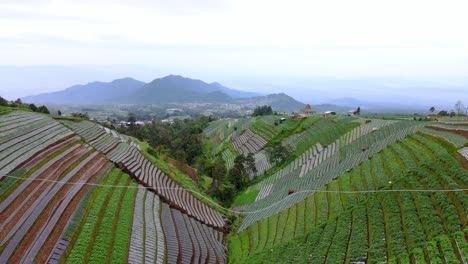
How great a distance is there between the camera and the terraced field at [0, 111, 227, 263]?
14609mm

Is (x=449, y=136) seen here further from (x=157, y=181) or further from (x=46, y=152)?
(x=46, y=152)

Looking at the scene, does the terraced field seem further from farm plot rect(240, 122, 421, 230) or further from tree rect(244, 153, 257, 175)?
tree rect(244, 153, 257, 175)

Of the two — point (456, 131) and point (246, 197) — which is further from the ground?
point (456, 131)

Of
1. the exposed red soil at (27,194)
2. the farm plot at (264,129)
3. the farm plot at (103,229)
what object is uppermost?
the farm plot at (264,129)

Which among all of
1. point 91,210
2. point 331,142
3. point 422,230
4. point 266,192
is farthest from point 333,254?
point 331,142

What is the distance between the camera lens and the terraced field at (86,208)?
14609 millimetres

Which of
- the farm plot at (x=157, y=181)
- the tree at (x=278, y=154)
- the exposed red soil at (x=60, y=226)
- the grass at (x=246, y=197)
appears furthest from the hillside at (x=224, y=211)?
the tree at (x=278, y=154)

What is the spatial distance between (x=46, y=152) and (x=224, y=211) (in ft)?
54.3

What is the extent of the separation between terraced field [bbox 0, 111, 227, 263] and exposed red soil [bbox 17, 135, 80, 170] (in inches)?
2.7

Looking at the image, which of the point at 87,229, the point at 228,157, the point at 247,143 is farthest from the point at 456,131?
the point at 247,143

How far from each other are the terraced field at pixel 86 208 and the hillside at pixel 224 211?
8 centimetres

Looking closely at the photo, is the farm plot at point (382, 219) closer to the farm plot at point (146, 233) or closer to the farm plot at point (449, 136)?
the farm plot at point (449, 136)

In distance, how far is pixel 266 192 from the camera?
108ft

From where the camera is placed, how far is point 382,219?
15445 millimetres
